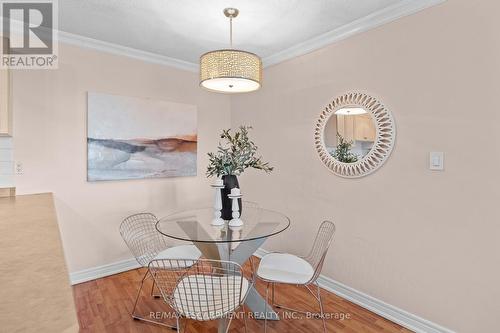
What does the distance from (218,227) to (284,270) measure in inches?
23.2

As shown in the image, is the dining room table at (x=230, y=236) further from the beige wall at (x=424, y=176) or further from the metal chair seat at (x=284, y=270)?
the beige wall at (x=424, y=176)

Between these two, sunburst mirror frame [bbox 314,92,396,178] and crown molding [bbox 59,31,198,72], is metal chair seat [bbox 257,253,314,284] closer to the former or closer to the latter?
sunburst mirror frame [bbox 314,92,396,178]

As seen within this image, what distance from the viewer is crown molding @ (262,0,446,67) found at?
6.65 feet

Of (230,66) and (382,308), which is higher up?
(230,66)

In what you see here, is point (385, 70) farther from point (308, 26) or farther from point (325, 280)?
point (325, 280)

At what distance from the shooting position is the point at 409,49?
6.80ft

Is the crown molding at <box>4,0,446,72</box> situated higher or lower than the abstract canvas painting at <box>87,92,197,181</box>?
higher

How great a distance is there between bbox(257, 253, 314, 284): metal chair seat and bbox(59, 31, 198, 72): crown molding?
2.44m

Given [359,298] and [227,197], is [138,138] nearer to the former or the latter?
[227,197]

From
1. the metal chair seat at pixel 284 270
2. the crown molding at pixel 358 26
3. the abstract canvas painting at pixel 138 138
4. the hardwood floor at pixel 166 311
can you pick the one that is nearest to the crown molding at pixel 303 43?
the crown molding at pixel 358 26

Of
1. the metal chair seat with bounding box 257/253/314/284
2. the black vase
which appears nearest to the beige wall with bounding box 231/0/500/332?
the metal chair seat with bounding box 257/253/314/284

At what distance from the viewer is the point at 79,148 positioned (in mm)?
2746

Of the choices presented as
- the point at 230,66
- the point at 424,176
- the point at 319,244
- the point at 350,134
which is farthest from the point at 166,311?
the point at 424,176

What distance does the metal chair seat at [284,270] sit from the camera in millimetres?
1954
